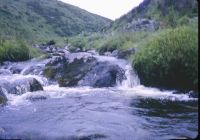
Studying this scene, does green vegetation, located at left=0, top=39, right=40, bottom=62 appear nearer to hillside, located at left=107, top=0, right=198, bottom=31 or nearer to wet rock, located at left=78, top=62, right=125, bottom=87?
wet rock, located at left=78, top=62, right=125, bottom=87

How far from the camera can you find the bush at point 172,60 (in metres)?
19.6

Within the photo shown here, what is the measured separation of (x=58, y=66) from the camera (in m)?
27.4

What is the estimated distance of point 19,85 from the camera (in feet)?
69.3

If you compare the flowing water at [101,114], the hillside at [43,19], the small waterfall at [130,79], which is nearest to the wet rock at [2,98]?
the flowing water at [101,114]

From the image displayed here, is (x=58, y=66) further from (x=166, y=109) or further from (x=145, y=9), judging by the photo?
(x=145, y=9)

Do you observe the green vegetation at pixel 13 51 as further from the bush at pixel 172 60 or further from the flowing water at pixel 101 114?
the bush at pixel 172 60

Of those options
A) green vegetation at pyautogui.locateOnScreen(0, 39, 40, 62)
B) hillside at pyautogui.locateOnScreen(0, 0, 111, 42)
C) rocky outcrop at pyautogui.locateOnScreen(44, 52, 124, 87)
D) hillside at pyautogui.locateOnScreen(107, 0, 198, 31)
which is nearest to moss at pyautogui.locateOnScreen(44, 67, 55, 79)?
rocky outcrop at pyautogui.locateOnScreen(44, 52, 124, 87)

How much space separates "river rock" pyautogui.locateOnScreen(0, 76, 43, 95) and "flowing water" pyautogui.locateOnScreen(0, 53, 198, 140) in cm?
54

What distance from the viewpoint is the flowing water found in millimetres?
12648

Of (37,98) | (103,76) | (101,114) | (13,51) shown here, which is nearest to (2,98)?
(37,98)

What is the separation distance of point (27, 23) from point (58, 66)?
74.4 metres

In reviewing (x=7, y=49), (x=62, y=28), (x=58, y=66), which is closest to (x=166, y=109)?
(x=58, y=66)

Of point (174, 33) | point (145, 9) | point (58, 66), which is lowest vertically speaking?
point (58, 66)

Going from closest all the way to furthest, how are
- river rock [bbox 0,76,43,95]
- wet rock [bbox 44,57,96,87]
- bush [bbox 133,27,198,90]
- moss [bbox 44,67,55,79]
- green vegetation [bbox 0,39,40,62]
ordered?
bush [bbox 133,27,198,90] < river rock [bbox 0,76,43,95] < wet rock [bbox 44,57,96,87] < moss [bbox 44,67,55,79] < green vegetation [bbox 0,39,40,62]
